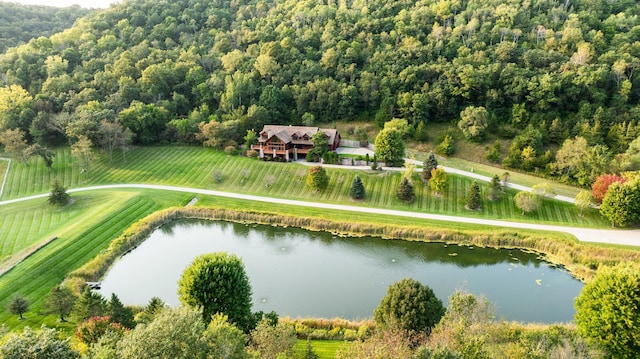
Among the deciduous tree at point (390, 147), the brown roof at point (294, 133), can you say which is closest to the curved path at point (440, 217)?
the deciduous tree at point (390, 147)

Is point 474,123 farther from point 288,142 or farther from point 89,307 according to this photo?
point 89,307

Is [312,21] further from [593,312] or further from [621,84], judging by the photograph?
[593,312]

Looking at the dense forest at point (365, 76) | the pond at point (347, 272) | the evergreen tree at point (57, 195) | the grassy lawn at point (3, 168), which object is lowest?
the pond at point (347, 272)

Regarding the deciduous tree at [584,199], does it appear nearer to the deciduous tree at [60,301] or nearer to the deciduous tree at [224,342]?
the deciduous tree at [224,342]

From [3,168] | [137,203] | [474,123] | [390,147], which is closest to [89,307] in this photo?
[137,203]

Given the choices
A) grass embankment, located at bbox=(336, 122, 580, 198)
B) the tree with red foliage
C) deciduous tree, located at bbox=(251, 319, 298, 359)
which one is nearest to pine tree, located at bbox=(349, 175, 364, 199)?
grass embankment, located at bbox=(336, 122, 580, 198)

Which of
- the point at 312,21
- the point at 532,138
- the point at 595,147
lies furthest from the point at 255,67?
the point at 595,147
